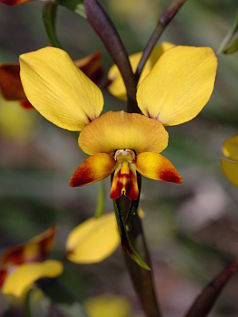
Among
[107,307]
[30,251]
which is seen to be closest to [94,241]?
[30,251]

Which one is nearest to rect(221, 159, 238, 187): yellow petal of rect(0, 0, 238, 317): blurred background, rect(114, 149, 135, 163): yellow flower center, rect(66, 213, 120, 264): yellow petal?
rect(114, 149, 135, 163): yellow flower center

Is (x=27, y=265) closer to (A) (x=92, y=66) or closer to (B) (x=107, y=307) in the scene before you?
(A) (x=92, y=66)

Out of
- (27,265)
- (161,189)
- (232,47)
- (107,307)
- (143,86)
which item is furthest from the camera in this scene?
(161,189)

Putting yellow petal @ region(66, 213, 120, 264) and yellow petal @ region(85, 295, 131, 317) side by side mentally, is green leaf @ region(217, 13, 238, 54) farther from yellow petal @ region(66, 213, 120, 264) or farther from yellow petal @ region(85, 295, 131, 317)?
yellow petal @ region(85, 295, 131, 317)

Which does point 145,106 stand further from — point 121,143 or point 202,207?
point 202,207

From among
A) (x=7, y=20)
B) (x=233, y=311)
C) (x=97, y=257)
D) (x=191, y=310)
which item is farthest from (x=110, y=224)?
(x=7, y=20)

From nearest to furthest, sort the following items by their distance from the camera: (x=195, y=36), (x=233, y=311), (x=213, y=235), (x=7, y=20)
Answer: (x=233, y=311)
(x=195, y=36)
(x=213, y=235)
(x=7, y=20)
